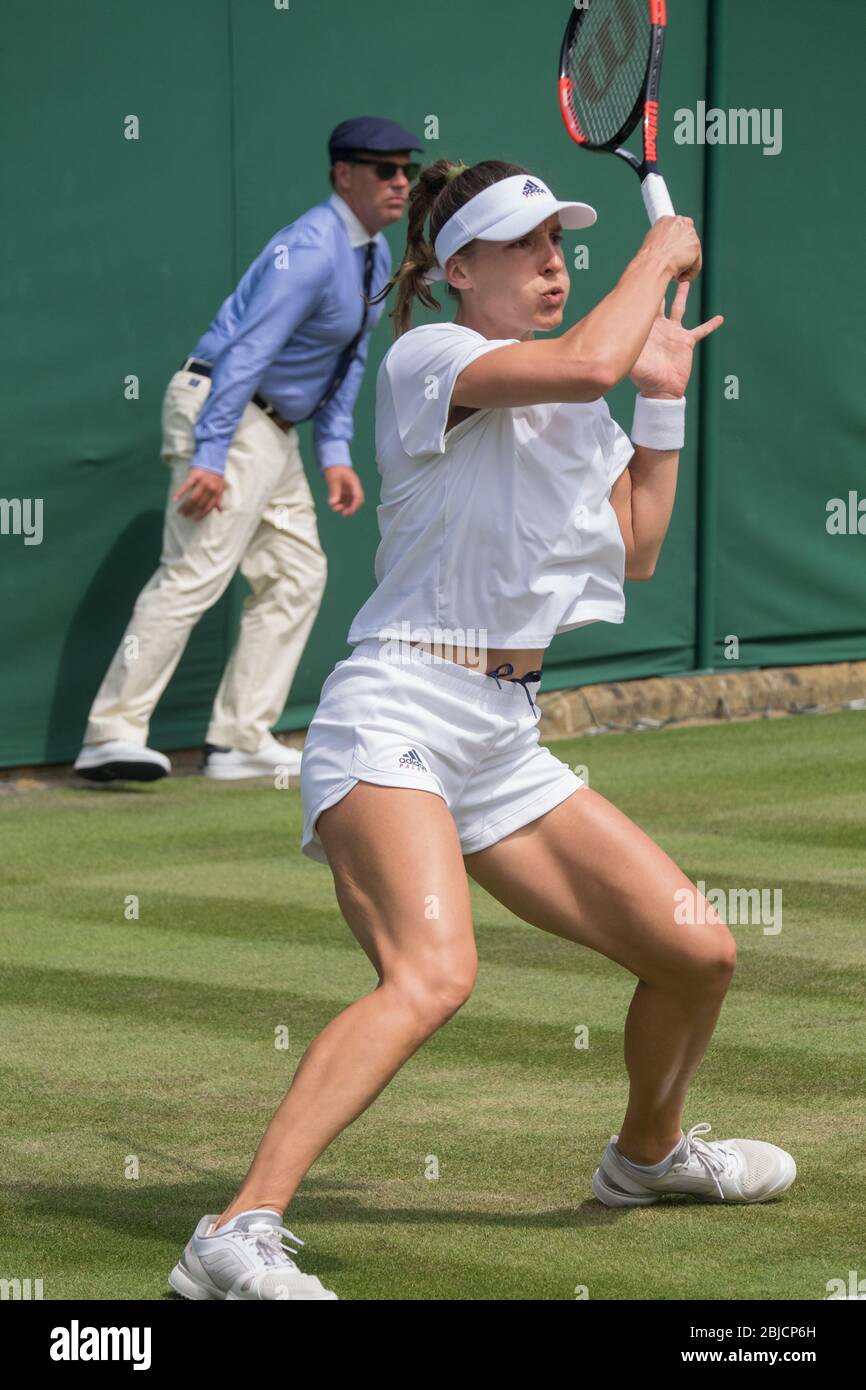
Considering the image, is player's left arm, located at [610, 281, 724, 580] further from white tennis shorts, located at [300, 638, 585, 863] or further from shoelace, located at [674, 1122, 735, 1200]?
shoelace, located at [674, 1122, 735, 1200]

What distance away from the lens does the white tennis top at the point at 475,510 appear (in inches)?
160

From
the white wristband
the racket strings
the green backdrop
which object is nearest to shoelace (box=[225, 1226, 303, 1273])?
the white wristband

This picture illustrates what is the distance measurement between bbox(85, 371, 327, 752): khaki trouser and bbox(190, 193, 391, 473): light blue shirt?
0.17 m

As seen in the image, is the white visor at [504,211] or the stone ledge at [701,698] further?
the stone ledge at [701,698]

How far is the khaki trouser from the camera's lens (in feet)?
31.9

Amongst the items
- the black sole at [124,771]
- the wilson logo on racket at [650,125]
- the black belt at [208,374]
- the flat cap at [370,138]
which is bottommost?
the black sole at [124,771]

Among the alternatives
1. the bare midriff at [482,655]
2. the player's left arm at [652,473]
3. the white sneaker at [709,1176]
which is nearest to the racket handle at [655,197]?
the player's left arm at [652,473]

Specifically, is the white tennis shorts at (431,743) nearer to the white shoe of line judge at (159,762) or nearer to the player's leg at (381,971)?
the player's leg at (381,971)

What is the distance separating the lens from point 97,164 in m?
9.77

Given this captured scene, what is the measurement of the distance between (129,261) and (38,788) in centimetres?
231

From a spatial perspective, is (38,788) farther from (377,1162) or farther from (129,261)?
(377,1162)

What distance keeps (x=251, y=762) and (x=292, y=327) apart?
1910 mm

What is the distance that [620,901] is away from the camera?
4195mm

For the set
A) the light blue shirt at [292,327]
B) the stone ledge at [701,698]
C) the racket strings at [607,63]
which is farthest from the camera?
the stone ledge at [701,698]
